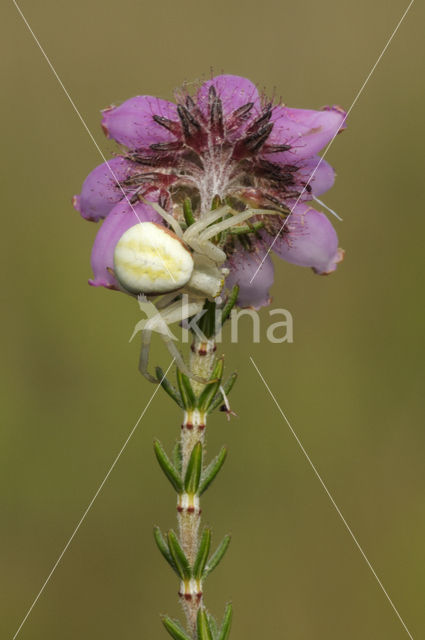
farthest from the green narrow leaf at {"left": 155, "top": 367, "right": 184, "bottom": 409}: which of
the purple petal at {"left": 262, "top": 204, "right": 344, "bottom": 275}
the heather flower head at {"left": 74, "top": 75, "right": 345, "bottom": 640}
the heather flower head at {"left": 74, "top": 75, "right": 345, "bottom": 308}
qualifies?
the purple petal at {"left": 262, "top": 204, "right": 344, "bottom": 275}

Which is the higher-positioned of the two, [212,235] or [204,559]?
[212,235]

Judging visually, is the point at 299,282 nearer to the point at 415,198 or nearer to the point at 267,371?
the point at 267,371

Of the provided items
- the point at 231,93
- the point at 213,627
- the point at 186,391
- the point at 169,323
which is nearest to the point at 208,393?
the point at 186,391

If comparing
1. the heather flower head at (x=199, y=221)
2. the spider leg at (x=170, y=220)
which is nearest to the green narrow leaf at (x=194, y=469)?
the heather flower head at (x=199, y=221)

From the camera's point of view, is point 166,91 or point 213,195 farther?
point 166,91

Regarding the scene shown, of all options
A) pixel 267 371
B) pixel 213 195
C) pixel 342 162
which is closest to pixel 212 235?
pixel 213 195
